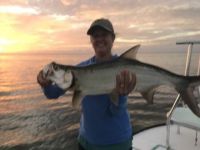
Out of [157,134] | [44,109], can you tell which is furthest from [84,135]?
[44,109]

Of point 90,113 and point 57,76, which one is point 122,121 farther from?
point 57,76

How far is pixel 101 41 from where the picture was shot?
4.36 m

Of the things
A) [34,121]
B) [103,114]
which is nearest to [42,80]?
[103,114]

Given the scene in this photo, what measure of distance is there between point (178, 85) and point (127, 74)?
2.84ft

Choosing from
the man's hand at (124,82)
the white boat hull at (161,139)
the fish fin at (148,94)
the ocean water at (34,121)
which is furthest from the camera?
the ocean water at (34,121)

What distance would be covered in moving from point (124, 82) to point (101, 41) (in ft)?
2.31

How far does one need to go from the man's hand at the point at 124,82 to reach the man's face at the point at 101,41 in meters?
0.47

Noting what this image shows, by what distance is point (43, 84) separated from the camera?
4.38 meters

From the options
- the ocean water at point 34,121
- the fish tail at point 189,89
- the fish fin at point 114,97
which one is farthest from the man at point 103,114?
the ocean water at point 34,121

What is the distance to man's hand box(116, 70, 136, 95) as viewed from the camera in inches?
158

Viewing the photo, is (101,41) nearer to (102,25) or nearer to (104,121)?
(102,25)

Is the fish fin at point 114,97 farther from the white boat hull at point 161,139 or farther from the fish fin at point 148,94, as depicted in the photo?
the white boat hull at point 161,139

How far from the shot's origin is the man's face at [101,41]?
4.36 meters

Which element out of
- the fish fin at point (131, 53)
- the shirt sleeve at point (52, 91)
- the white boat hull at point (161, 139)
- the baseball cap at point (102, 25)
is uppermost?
the baseball cap at point (102, 25)
